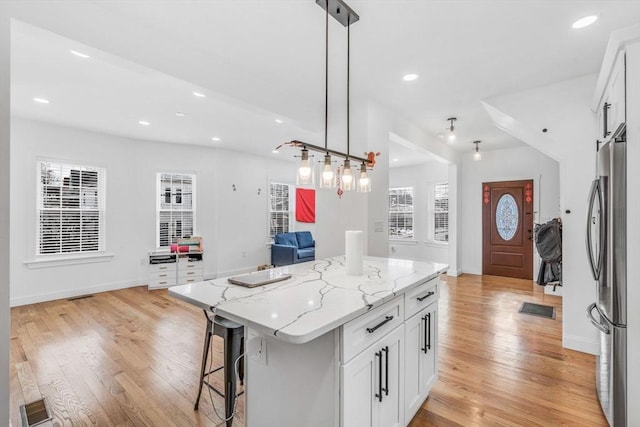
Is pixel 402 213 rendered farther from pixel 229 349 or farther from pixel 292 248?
pixel 229 349

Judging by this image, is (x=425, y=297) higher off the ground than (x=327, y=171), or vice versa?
(x=327, y=171)

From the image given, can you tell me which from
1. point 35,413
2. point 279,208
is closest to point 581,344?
point 35,413

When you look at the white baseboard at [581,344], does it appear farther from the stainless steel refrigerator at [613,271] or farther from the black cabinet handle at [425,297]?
the black cabinet handle at [425,297]

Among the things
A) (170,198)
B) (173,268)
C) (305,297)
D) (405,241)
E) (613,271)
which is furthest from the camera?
(405,241)

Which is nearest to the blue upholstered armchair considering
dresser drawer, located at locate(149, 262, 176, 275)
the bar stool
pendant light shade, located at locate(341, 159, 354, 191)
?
dresser drawer, located at locate(149, 262, 176, 275)

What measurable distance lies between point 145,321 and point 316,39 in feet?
12.4

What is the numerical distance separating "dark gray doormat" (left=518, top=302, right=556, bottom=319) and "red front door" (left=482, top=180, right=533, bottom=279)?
6.01ft

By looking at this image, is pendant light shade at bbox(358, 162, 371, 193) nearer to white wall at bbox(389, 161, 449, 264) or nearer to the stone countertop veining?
the stone countertop veining

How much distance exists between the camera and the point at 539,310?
4297 mm

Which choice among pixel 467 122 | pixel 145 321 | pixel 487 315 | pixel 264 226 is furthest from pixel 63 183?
pixel 487 315

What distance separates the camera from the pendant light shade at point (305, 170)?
6.04ft

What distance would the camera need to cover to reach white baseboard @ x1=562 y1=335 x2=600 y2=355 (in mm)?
2980

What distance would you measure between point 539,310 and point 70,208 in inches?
290

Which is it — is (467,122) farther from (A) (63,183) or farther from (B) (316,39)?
(A) (63,183)
